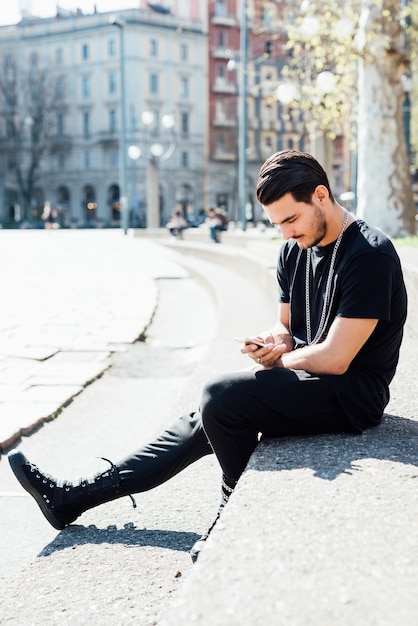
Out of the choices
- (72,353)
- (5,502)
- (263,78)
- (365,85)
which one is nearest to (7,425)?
→ (5,502)

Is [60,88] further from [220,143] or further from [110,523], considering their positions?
[110,523]

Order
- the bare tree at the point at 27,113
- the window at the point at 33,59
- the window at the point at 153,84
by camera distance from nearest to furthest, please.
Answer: the bare tree at the point at 27,113
the window at the point at 33,59
the window at the point at 153,84

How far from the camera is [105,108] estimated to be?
211 ft

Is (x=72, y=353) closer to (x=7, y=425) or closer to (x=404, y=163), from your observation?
(x=7, y=425)

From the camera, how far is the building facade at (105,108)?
62.3 metres

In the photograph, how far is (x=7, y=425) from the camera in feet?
16.0

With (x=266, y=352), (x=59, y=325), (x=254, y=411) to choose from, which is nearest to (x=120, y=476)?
(x=254, y=411)

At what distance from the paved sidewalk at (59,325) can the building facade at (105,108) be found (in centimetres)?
4629

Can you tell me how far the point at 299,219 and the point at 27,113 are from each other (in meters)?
61.8

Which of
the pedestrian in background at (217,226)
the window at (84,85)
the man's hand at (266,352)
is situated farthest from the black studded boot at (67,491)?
the window at (84,85)

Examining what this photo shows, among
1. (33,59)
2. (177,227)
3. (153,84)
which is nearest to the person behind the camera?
(177,227)

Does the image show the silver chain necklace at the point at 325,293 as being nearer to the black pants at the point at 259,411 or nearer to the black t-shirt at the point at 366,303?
the black t-shirt at the point at 366,303

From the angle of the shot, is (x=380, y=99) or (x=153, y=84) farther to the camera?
(x=153, y=84)

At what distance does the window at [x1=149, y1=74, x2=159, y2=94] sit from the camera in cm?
6366
